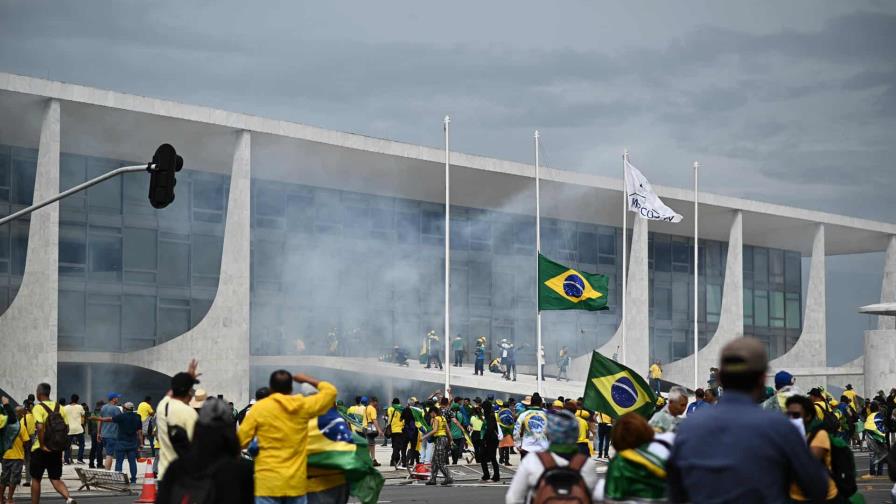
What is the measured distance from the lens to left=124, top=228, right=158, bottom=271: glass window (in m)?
44.3

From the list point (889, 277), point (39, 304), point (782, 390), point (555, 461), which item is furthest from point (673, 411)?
point (889, 277)

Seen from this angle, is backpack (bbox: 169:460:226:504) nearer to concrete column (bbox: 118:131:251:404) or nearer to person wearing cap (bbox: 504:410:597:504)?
person wearing cap (bbox: 504:410:597:504)

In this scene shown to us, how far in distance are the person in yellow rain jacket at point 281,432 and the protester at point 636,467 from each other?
231 cm

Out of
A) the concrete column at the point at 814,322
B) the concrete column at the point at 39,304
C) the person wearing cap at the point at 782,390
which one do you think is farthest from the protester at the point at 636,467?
the concrete column at the point at 814,322

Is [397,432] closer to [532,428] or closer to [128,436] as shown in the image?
[128,436]

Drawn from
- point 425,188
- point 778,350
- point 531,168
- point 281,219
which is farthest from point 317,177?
point 778,350

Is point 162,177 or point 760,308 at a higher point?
point 162,177

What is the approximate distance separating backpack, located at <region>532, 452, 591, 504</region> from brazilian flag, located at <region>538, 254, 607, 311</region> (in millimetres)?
22399

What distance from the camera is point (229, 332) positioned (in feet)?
136

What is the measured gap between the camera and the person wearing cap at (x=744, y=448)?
4.72 m

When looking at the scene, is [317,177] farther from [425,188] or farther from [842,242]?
[842,242]

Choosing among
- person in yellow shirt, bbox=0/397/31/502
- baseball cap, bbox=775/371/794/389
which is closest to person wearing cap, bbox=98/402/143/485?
person in yellow shirt, bbox=0/397/31/502

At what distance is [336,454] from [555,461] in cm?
272

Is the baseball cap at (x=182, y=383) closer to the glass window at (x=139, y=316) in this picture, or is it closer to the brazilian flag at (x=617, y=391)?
the brazilian flag at (x=617, y=391)
